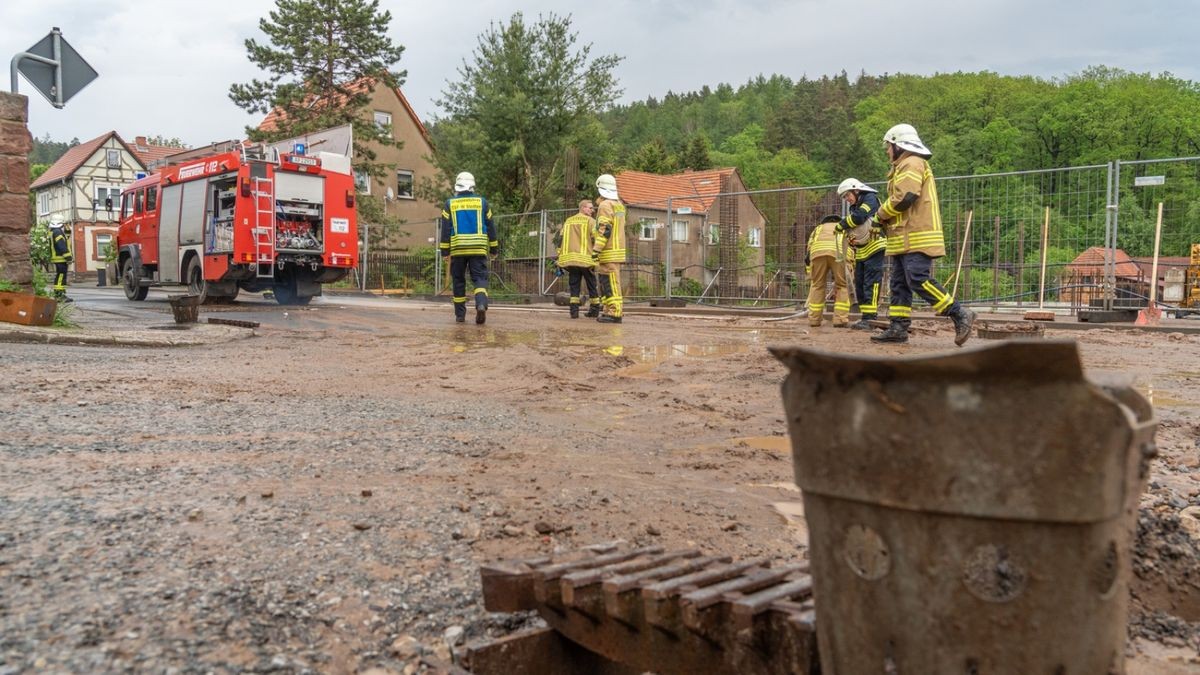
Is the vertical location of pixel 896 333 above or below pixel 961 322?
below

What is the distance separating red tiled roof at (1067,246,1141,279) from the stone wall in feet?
45.8

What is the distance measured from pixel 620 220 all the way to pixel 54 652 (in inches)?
449

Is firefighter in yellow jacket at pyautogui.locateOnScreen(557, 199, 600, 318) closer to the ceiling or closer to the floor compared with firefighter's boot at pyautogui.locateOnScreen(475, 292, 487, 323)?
closer to the ceiling

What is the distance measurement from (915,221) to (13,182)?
910 centimetres

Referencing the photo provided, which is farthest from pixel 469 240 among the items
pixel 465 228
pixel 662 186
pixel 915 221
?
pixel 662 186

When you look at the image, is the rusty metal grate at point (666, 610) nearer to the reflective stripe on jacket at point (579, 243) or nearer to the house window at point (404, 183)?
the reflective stripe on jacket at point (579, 243)

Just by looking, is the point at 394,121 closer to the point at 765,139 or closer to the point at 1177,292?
the point at 1177,292

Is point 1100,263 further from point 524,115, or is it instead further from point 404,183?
point 404,183

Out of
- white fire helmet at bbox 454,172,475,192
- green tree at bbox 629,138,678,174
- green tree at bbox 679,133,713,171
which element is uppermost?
green tree at bbox 679,133,713,171

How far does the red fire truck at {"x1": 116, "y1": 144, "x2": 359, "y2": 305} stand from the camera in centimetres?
1612

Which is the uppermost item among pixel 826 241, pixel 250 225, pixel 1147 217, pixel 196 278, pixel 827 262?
pixel 1147 217

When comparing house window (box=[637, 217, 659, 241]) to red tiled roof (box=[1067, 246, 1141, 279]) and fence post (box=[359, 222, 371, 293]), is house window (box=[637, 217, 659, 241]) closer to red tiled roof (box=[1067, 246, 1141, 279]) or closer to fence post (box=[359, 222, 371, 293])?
fence post (box=[359, 222, 371, 293])

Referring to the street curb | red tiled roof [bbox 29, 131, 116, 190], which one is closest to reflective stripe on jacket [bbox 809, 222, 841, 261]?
the street curb

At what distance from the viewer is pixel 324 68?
35.4 meters
